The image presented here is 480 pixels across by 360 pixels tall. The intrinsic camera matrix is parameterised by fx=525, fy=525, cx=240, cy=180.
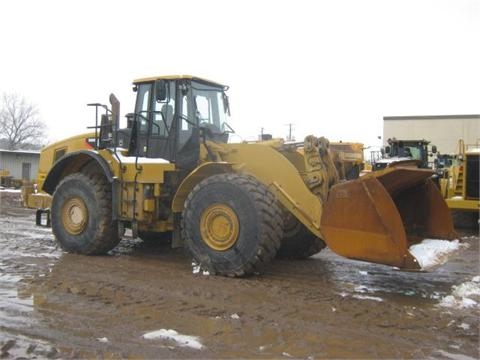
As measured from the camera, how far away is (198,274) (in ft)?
22.3

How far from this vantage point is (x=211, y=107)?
823 cm

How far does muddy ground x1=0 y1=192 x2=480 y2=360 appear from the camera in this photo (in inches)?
169

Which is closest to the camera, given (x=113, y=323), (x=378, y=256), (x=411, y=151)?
(x=113, y=323)

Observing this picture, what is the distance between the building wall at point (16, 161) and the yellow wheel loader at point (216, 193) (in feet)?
110

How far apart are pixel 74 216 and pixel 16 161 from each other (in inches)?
1392

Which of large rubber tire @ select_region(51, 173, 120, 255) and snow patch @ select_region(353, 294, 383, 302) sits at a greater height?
large rubber tire @ select_region(51, 173, 120, 255)

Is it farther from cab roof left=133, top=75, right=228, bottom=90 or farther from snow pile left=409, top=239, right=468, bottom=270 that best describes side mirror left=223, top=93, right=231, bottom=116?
snow pile left=409, top=239, right=468, bottom=270

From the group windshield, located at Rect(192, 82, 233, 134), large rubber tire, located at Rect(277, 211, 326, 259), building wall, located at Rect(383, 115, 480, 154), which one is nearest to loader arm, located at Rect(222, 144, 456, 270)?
windshield, located at Rect(192, 82, 233, 134)

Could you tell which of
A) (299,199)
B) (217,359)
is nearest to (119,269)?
(299,199)

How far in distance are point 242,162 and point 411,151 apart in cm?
1217

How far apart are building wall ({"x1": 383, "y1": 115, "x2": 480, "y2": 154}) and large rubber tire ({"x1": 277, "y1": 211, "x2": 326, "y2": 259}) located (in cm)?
3200

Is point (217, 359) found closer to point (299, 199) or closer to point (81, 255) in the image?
point (299, 199)

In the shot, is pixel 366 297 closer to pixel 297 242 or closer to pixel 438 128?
pixel 297 242

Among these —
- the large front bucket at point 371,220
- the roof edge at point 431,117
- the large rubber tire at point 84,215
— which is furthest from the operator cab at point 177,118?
the roof edge at point 431,117
